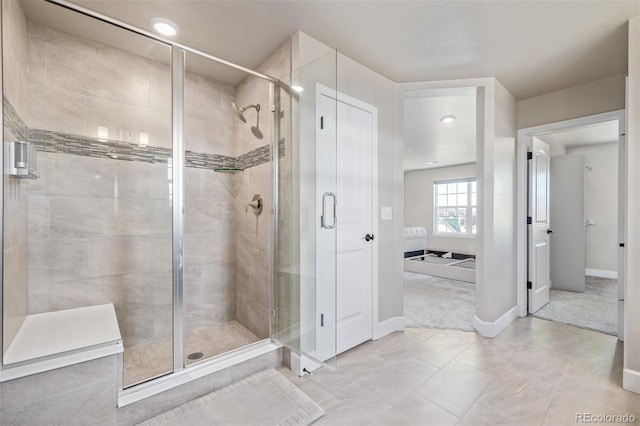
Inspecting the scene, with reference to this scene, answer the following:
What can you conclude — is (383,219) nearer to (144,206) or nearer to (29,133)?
(144,206)

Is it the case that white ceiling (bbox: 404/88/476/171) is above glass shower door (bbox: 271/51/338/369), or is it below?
above

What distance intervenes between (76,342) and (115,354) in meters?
0.23

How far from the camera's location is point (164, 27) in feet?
6.49

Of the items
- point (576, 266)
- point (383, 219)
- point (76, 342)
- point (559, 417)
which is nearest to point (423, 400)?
point (559, 417)

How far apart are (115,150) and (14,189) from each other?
792mm

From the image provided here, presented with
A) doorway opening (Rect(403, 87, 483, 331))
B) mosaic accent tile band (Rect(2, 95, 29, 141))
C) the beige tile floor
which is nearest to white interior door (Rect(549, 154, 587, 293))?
doorway opening (Rect(403, 87, 483, 331))

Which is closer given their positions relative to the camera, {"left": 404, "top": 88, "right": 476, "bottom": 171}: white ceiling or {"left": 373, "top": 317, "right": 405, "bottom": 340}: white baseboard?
{"left": 373, "top": 317, "right": 405, "bottom": 340}: white baseboard

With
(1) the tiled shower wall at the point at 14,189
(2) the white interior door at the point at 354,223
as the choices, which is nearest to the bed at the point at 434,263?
(2) the white interior door at the point at 354,223

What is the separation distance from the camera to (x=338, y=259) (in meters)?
2.29

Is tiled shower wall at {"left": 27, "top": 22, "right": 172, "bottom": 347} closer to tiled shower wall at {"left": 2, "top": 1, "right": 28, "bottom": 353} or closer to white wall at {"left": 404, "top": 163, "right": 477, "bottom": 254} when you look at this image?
tiled shower wall at {"left": 2, "top": 1, "right": 28, "bottom": 353}

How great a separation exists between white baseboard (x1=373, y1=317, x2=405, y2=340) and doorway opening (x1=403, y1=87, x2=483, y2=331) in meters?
0.26

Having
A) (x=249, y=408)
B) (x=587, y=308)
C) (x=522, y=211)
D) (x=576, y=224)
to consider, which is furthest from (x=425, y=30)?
(x=576, y=224)

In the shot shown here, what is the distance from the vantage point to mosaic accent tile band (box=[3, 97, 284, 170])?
1.81 meters

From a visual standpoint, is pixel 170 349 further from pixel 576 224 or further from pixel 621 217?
pixel 576 224
